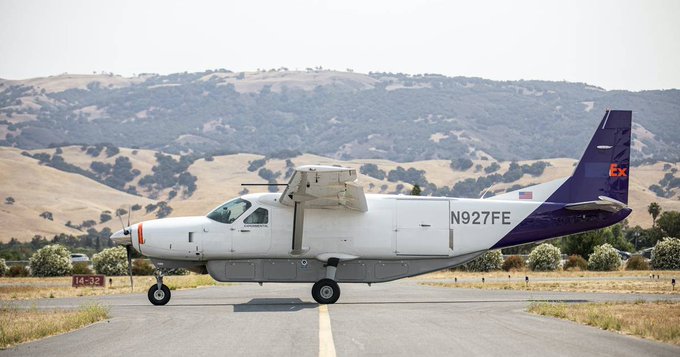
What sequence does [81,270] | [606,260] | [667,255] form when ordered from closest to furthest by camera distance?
[606,260] → [667,255] → [81,270]

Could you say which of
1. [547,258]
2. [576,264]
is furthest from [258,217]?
[576,264]

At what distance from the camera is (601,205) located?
25953 mm

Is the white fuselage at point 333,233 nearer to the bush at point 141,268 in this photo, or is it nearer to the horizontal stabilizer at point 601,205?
the horizontal stabilizer at point 601,205

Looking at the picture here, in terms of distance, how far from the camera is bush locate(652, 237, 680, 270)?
168 ft

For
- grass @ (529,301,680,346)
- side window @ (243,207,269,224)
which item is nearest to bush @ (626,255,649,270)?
grass @ (529,301,680,346)

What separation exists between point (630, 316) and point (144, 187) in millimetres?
161536

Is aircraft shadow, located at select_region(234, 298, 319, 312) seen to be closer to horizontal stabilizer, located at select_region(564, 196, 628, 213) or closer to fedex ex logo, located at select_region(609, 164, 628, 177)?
horizontal stabilizer, located at select_region(564, 196, 628, 213)

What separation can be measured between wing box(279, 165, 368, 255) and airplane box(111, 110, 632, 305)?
0.05 m

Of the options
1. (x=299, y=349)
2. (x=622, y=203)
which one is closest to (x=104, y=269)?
(x=622, y=203)

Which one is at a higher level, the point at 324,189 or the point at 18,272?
the point at 324,189

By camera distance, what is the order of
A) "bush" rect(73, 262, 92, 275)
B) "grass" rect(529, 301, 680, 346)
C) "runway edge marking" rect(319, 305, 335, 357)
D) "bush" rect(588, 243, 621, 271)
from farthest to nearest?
"bush" rect(73, 262, 92, 275) < "bush" rect(588, 243, 621, 271) < "grass" rect(529, 301, 680, 346) < "runway edge marking" rect(319, 305, 335, 357)

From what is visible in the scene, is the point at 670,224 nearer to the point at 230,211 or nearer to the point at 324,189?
the point at 230,211

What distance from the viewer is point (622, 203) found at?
26.2 meters

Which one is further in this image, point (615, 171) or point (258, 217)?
point (615, 171)
